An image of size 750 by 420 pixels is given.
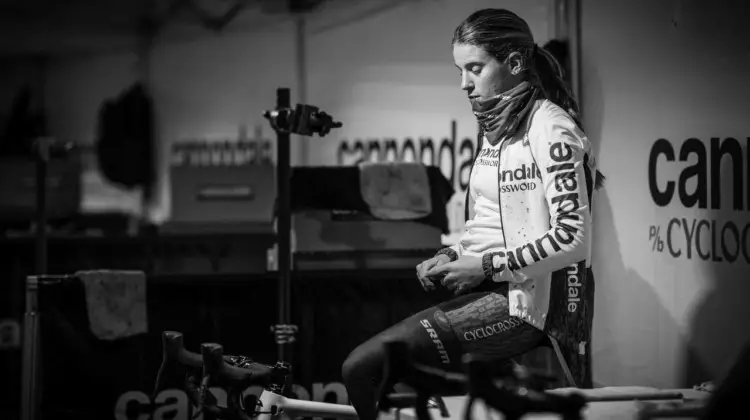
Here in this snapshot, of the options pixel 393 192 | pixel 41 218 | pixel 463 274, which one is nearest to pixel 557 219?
pixel 463 274

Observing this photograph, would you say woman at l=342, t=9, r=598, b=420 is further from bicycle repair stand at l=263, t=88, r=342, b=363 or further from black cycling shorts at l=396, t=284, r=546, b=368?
bicycle repair stand at l=263, t=88, r=342, b=363

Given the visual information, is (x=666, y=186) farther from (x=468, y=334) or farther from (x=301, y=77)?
(x=301, y=77)

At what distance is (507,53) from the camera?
2285 mm

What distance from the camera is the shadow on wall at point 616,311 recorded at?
3.36m

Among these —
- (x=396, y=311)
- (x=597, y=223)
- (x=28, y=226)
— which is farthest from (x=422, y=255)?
(x=28, y=226)

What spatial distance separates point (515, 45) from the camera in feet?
7.50

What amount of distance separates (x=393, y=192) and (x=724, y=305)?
55.7 inches

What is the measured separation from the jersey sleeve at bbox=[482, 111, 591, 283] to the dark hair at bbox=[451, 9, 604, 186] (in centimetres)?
18

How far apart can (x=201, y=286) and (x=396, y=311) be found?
32.2 inches

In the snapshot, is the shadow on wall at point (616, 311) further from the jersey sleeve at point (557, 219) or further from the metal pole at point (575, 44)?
the jersey sleeve at point (557, 219)

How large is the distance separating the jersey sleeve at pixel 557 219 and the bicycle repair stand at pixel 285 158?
113 centimetres

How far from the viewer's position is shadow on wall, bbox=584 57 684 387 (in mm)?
3363

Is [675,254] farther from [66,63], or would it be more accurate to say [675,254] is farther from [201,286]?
[66,63]

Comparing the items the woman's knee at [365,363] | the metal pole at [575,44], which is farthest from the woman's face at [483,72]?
the metal pole at [575,44]
